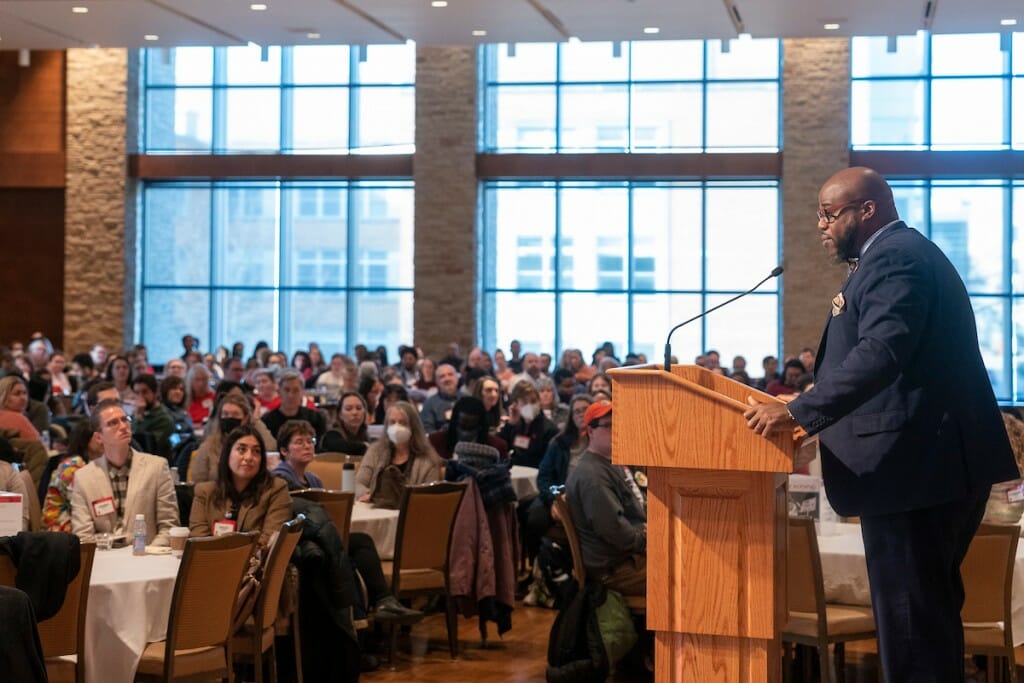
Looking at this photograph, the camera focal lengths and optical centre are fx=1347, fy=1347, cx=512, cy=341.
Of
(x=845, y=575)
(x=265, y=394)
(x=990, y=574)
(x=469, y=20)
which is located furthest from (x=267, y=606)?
(x=469, y=20)

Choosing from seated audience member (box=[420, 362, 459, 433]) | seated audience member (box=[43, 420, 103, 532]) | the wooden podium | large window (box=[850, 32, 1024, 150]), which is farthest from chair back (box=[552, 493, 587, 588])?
large window (box=[850, 32, 1024, 150])

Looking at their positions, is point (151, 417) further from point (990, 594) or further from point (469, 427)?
point (990, 594)

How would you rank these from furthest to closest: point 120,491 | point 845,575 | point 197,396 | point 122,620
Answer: point 197,396 < point 120,491 < point 845,575 < point 122,620

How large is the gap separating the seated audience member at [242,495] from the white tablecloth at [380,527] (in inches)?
49.8

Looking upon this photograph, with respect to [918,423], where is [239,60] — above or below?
above

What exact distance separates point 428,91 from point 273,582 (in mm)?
15657

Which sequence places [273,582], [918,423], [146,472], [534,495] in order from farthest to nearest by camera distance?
[534,495], [146,472], [273,582], [918,423]

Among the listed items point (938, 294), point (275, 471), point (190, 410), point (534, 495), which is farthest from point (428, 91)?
point (938, 294)

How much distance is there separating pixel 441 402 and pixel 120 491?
597 centimetres

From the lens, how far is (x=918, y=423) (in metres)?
3.22

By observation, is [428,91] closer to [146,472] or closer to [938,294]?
[146,472]

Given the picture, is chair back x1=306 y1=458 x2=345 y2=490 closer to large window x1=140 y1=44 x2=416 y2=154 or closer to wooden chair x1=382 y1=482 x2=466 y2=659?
wooden chair x1=382 y1=482 x2=466 y2=659

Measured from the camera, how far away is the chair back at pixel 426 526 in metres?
7.48

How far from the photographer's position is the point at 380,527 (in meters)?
7.73
